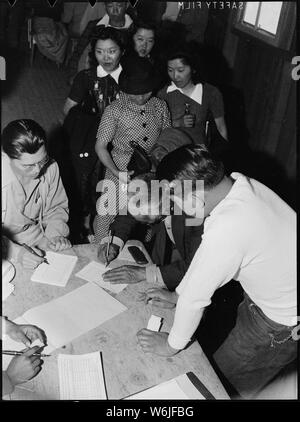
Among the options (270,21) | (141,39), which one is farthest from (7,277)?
(270,21)

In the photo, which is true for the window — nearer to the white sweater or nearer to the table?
the white sweater

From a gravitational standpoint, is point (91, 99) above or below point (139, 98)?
below

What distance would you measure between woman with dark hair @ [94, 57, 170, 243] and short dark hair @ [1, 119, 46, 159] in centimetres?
79

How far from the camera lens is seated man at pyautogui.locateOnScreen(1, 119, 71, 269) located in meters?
2.15

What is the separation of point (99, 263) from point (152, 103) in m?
1.36

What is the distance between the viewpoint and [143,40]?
351cm

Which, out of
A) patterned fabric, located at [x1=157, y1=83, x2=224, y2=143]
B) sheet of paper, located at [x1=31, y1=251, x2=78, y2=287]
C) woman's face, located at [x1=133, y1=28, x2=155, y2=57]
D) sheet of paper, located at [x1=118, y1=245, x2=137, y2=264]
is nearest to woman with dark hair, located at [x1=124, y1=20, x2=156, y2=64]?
woman's face, located at [x1=133, y1=28, x2=155, y2=57]

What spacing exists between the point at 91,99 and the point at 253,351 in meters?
2.16

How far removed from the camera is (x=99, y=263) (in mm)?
2121

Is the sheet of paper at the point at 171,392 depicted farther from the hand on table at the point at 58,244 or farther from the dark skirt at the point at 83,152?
the dark skirt at the point at 83,152

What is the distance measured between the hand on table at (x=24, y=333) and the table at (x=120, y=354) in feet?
0.26

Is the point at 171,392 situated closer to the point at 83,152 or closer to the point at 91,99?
the point at 83,152

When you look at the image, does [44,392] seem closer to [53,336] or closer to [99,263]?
[53,336]

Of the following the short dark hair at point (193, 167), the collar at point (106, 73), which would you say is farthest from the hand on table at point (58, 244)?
the collar at point (106, 73)
